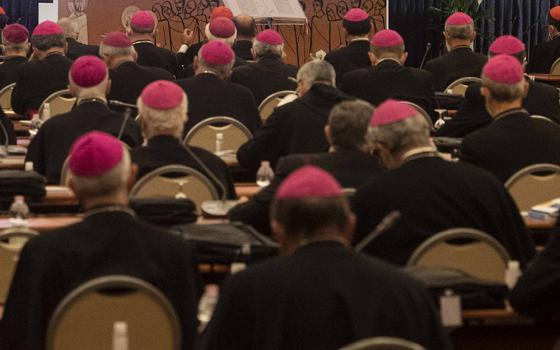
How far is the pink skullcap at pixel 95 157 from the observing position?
484cm

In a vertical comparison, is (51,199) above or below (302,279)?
below

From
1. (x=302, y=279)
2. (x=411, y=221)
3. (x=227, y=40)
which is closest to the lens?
(x=302, y=279)

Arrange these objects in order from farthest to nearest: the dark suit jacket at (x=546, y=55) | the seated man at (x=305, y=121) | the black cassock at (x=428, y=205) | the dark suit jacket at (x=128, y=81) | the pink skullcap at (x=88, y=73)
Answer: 1. the dark suit jacket at (x=546, y=55)
2. the dark suit jacket at (x=128, y=81)
3. the seated man at (x=305, y=121)
4. the pink skullcap at (x=88, y=73)
5. the black cassock at (x=428, y=205)

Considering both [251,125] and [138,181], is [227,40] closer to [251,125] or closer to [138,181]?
[251,125]

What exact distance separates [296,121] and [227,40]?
4589 millimetres

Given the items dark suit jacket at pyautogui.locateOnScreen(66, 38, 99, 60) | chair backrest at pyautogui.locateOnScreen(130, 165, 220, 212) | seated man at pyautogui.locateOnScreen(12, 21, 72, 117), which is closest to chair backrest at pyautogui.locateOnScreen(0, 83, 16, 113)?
seated man at pyautogui.locateOnScreen(12, 21, 72, 117)

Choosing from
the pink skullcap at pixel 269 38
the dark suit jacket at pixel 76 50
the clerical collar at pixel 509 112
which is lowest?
the dark suit jacket at pixel 76 50

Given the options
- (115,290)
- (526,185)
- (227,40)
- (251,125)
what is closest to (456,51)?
(227,40)

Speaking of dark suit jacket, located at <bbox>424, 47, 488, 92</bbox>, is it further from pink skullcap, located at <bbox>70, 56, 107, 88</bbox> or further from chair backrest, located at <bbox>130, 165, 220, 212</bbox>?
chair backrest, located at <bbox>130, 165, 220, 212</bbox>

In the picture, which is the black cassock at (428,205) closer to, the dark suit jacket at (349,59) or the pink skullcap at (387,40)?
the pink skullcap at (387,40)

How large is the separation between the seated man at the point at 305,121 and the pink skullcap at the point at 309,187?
471 cm

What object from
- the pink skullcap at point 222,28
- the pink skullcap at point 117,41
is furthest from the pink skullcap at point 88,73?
the pink skullcap at point 222,28

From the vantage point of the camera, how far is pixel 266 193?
635 cm

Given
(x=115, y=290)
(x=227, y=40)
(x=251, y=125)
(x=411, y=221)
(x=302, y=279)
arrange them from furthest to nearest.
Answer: (x=227, y=40) < (x=251, y=125) < (x=411, y=221) < (x=115, y=290) < (x=302, y=279)
